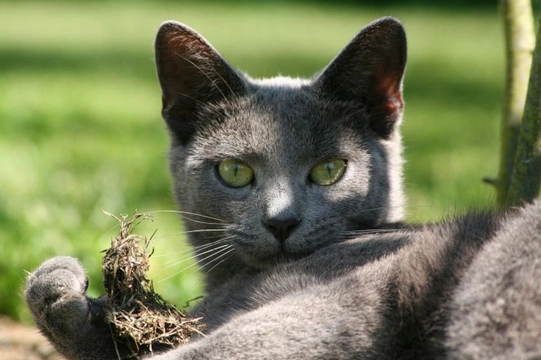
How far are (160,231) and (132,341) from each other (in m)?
1.67

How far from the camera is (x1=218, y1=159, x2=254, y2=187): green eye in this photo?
9.02 feet

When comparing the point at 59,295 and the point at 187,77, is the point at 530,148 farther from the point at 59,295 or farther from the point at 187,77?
the point at 59,295

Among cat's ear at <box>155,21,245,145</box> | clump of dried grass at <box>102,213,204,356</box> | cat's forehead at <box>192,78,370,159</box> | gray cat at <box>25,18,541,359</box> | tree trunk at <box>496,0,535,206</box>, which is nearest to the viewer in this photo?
gray cat at <box>25,18,541,359</box>

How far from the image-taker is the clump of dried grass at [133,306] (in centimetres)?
223

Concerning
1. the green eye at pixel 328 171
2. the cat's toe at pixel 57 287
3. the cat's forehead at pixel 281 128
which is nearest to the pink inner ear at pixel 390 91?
the cat's forehead at pixel 281 128

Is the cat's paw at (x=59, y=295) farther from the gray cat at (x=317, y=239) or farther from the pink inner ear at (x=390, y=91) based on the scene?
the pink inner ear at (x=390, y=91)

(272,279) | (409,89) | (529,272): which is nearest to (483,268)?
(529,272)

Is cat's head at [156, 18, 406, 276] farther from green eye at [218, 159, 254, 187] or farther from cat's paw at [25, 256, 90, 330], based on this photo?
cat's paw at [25, 256, 90, 330]

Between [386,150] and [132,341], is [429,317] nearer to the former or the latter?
[132,341]

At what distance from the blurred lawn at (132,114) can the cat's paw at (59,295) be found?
2.03 feet

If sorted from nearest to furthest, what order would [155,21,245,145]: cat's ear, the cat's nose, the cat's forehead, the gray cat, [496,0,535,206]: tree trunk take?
the gray cat, the cat's nose, the cat's forehead, [155,21,245,145]: cat's ear, [496,0,535,206]: tree trunk

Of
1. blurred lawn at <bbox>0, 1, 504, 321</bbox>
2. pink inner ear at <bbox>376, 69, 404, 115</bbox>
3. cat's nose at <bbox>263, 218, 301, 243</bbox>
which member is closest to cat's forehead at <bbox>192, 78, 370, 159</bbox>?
pink inner ear at <bbox>376, 69, 404, 115</bbox>

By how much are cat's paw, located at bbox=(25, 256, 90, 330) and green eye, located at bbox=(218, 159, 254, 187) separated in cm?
63

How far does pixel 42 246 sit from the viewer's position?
3584 mm
